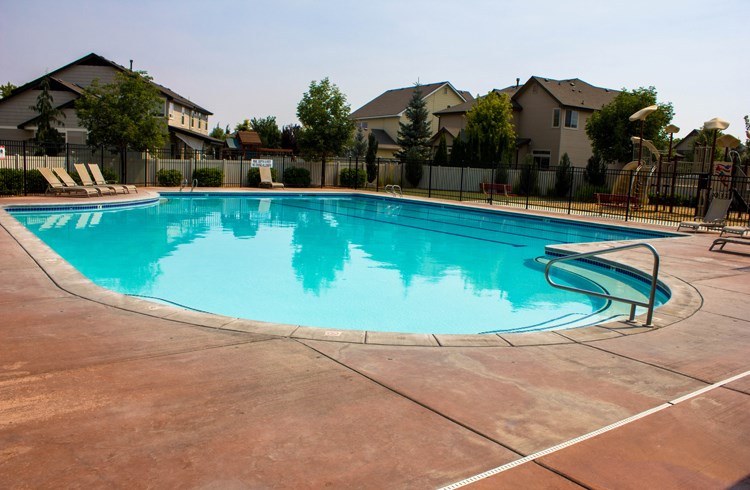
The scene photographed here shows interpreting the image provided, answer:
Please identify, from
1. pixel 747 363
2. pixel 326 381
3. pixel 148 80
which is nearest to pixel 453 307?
pixel 747 363

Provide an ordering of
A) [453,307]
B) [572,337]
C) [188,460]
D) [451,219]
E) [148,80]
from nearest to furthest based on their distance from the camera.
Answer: [188,460]
[572,337]
[453,307]
[451,219]
[148,80]

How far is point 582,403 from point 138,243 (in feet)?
38.9

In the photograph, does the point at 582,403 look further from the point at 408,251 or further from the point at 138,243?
the point at 138,243

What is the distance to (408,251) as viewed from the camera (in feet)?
45.5

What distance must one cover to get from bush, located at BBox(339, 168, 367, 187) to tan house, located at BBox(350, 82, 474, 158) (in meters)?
13.9

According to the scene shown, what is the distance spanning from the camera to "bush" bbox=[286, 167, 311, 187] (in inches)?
1256

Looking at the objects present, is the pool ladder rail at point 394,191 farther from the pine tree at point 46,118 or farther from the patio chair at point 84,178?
the pine tree at point 46,118

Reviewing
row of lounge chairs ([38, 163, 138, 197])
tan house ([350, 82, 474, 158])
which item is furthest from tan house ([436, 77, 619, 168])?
row of lounge chairs ([38, 163, 138, 197])

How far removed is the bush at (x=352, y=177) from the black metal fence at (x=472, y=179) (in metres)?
0.06

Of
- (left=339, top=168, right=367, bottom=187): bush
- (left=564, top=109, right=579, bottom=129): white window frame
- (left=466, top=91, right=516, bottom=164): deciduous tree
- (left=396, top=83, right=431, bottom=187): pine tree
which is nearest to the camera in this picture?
(left=339, top=168, right=367, bottom=187): bush

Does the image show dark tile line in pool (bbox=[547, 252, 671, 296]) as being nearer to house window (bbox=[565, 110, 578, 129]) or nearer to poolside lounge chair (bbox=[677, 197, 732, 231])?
poolside lounge chair (bbox=[677, 197, 732, 231])

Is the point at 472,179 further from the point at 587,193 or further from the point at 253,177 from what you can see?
the point at 253,177

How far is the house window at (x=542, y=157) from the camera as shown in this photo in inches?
1464

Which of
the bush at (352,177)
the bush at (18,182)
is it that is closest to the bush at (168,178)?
the bush at (18,182)
